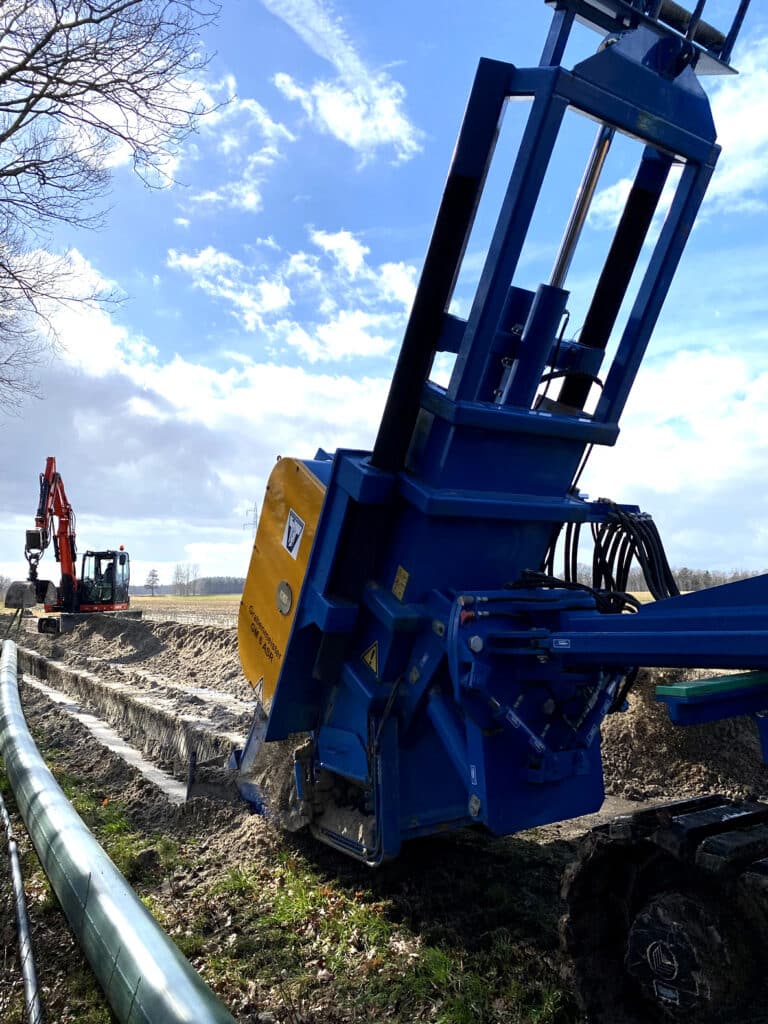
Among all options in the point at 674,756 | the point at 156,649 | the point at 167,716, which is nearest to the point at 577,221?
the point at 674,756

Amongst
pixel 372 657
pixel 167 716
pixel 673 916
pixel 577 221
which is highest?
pixel 577 221

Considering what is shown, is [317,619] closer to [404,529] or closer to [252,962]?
[404,529]

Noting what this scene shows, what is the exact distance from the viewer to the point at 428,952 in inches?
150

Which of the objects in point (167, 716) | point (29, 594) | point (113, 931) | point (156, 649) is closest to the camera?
point (113, 931)

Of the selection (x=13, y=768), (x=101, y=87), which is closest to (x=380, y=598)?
(x=13, y=768)

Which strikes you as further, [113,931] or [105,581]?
[105,581]

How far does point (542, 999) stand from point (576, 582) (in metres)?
1.91

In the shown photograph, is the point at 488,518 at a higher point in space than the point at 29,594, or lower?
higher

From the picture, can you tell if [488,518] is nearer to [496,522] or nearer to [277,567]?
[496,522]

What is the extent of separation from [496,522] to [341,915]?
2195 millimetres

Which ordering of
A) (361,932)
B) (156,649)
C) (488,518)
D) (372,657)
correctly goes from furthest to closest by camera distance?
(156,649) → (372,657) → (488,518) → (361,932)

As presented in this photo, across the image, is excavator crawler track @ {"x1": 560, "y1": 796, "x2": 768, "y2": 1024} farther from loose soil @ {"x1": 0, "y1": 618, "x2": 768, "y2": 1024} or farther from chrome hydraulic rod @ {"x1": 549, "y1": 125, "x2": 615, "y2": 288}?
chrome hydraulic rod @ {"x1": 549, "y1": 125, "x2": 615, "y2": 288}

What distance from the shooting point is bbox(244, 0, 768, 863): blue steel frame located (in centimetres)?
388

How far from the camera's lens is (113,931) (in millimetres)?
3537
